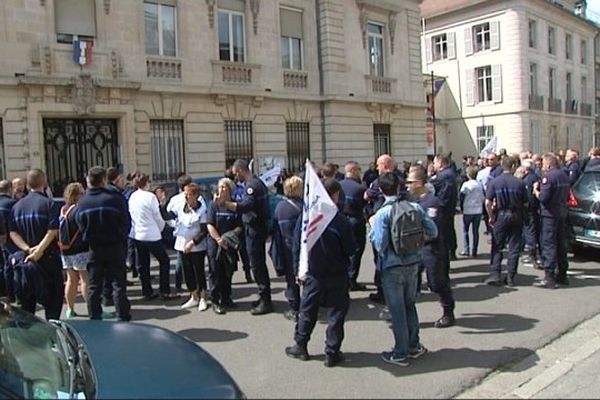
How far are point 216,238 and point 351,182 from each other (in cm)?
201

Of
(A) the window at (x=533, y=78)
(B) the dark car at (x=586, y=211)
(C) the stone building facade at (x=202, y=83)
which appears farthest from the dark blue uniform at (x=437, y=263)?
(A) the window at (x=533, y=78)

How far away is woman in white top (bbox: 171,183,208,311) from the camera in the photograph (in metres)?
7.23

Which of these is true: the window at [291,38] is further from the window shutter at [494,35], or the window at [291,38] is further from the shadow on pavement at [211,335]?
the window shutter at [494,35]

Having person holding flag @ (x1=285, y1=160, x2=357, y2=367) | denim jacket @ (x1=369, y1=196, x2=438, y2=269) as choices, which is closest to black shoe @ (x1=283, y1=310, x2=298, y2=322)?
person holding flag @ (x1=285, y1=160, x2=357, y2=367)

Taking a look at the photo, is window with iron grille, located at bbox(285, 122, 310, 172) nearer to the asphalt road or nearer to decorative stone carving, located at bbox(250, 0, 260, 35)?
decorative stone carving, located at bbox(250, 0, 260, 35)

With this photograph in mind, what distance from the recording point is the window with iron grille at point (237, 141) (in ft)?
59.5

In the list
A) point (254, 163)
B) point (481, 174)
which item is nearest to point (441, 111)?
point (254, 163)

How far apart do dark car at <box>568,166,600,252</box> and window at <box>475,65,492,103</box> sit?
2938cm

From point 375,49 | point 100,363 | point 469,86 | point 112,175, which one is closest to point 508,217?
point 112,175

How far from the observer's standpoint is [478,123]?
37562mm

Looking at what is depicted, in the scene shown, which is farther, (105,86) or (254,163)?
(254,163)

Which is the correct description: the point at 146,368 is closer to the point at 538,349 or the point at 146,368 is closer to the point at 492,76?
the point at 538,349

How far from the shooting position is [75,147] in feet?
49.7

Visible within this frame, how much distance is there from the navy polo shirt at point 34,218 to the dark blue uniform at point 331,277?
288cm
